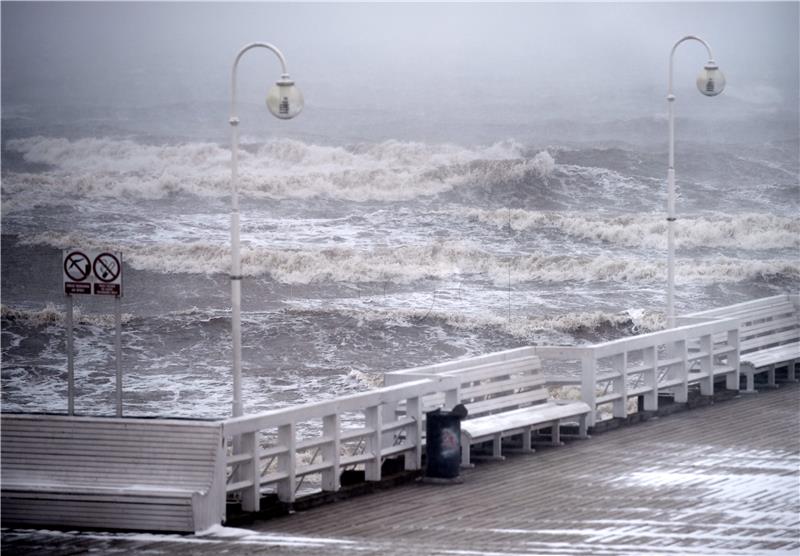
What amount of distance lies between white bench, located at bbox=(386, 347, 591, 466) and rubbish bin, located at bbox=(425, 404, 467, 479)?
0.46m

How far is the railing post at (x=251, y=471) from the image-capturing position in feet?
28.6

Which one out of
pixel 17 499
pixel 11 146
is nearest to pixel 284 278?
pixel 11 146

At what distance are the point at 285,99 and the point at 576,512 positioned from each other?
346cm

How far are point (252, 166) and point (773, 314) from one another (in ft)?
88.5

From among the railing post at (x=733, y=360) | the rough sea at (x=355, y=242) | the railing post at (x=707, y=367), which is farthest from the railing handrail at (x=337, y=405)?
the rough sea at (x=355, y=242)

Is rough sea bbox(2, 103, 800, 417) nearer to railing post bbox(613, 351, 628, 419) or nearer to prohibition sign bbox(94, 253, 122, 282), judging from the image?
railing post bbox(613, 351, 628, 419)

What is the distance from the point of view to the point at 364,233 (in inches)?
1512

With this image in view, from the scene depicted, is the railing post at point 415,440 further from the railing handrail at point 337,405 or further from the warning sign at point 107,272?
the warning sign at point 107,272

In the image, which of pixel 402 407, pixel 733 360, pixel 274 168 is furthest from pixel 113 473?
pixel 274 168

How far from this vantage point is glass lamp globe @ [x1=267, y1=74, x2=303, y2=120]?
9.55 meters

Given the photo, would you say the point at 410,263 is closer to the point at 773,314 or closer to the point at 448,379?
the point at 773,314

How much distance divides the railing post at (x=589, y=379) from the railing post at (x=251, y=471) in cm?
384

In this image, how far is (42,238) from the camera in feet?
120

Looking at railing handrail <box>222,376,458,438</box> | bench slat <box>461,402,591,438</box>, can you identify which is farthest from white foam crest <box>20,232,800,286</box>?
railing handrail <box>222,376,458,438</box>
